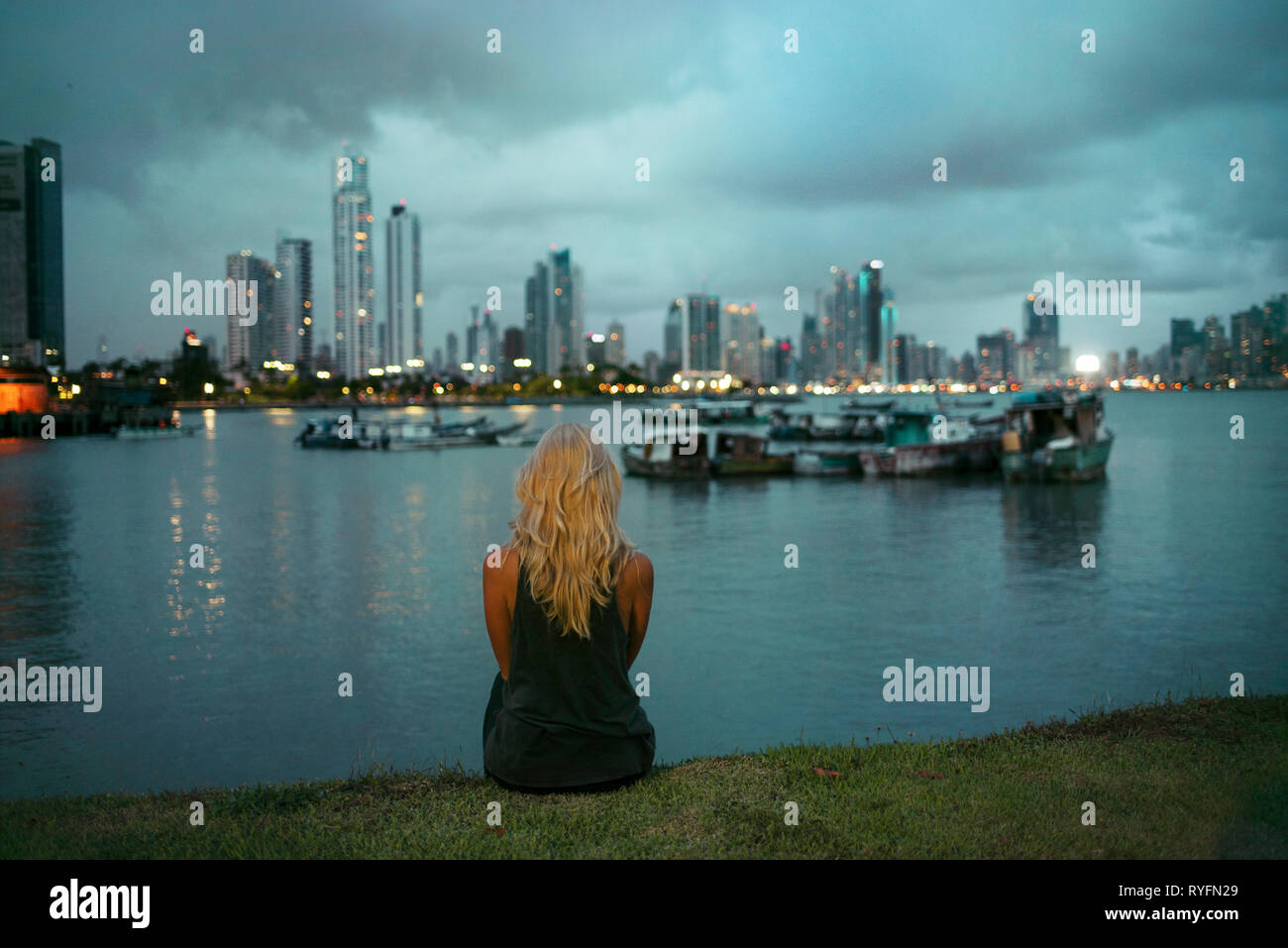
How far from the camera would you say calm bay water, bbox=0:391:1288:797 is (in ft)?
47.2

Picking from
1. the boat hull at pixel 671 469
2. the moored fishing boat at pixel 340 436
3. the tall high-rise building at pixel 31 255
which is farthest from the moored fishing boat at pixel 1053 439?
the tall high-rise building at pixel 31 255

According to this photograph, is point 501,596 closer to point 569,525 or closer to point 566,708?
point 569,525

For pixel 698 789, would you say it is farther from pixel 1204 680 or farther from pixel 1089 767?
pixel 1204 680

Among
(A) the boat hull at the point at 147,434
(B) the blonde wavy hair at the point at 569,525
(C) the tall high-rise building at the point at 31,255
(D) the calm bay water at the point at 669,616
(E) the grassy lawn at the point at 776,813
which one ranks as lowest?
(D) the calm bay water at the point at 669,616

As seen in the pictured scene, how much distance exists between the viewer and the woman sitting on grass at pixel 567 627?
5.46 metres

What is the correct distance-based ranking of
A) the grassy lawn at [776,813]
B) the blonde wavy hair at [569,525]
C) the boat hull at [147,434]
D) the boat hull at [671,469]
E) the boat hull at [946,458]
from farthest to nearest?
the boat hull at [147,434], the boat hull at [946,458], the boat hull at [671,469], the grassy lawn at [776,813], the blonde wavy hair at [569,525]

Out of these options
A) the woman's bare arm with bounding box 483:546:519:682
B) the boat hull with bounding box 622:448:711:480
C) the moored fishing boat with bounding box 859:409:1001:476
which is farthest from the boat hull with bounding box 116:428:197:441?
the woman's bare arm with bounding box 483:546:519:682

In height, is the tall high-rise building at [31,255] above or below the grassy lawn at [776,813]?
above

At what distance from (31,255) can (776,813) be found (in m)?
164

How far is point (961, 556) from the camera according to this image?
3044 cm

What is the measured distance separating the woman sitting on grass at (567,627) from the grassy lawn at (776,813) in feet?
0.90

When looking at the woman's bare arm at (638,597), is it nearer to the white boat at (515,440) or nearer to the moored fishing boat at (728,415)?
the white boat at (515,440)
